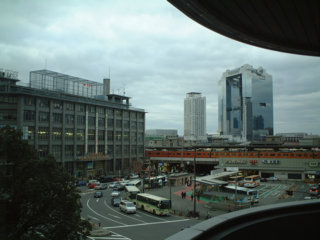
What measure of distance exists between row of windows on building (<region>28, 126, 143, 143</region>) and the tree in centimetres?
3144

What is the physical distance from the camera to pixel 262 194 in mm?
32906

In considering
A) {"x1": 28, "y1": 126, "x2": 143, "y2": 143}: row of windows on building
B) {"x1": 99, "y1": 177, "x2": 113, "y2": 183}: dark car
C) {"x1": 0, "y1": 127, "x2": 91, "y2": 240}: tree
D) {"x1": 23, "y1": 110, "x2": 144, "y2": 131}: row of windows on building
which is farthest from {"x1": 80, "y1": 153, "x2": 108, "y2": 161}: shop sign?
{"x1": 0, "y1": 127, "x2": 91, "y2": 240}: tree

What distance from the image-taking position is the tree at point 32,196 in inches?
342

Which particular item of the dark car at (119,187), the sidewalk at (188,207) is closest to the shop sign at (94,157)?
the dark car at (119,187)

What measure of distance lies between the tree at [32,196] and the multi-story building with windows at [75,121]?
95.5ft

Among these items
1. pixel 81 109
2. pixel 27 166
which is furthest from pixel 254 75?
pixel 27 166

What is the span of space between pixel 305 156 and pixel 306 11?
45125 millimetres

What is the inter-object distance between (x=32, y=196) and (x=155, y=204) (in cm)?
1562

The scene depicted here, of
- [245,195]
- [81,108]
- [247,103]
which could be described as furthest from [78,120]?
[247,103]

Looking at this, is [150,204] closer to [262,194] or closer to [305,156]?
[262,194]

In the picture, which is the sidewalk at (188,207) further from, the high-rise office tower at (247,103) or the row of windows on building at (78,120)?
the high-rise office tower at (247,103)

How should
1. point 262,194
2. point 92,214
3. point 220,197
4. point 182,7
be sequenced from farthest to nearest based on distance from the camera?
point 262,194
point 220,197
point 92,214
point 182,7

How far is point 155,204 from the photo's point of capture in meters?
23.3

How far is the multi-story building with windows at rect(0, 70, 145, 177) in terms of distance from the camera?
3744 centimetres
